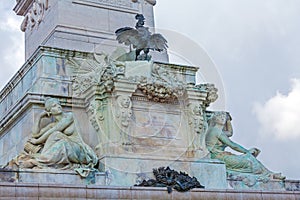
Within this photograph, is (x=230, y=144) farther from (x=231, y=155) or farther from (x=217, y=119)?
(x=217, y=119)

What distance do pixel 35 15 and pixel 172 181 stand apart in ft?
26.3

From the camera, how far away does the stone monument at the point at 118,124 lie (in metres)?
14.2

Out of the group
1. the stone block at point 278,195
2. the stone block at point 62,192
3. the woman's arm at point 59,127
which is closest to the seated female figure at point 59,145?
the woman's arm at point 59,127

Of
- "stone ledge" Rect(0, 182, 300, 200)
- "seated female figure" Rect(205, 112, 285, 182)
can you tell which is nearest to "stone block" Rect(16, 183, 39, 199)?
"stone ledge" Rect(0, 182, 300, 200)

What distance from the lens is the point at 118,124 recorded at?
1498 cm

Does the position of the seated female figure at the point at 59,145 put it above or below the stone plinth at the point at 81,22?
below

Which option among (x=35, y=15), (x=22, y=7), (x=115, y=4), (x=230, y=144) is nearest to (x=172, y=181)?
(x=230, y=144)

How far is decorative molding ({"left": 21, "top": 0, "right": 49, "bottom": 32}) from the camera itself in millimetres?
19192

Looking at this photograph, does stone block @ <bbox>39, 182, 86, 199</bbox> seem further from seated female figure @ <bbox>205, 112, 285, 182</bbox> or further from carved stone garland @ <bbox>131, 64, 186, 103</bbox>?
seated female figure @ <bbox>205, 112, 285, 182</bbox>

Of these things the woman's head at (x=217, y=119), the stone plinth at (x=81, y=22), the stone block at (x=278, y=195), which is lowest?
the stone block at (x=278, y=195)

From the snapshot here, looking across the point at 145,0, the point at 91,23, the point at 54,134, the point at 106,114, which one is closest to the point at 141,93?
the point at 106,114

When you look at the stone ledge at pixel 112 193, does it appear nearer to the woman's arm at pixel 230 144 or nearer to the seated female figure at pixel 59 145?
the seated female figure at pixel 59 145

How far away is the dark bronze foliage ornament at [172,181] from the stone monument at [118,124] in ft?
0.07

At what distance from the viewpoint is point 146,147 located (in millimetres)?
15273
